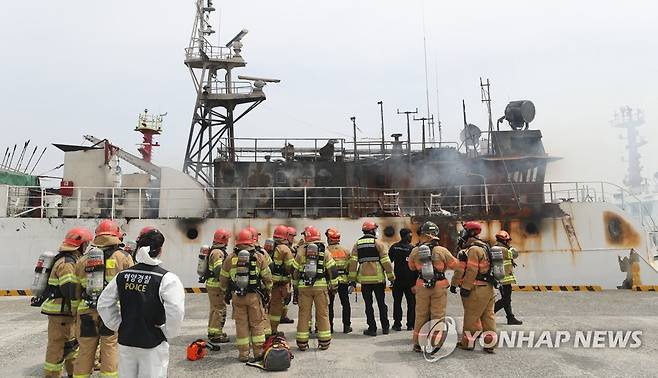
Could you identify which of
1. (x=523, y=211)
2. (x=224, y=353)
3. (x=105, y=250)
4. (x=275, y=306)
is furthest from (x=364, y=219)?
(x=105, y=250)

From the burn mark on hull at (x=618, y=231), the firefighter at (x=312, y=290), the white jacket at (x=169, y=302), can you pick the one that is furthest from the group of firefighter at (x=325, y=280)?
the burn mark on hull at (x=618, y=231)

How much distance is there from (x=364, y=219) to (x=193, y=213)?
5730 mm

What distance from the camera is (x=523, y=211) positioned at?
13562mm

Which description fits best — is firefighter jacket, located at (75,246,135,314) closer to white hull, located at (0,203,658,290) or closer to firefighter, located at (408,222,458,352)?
firefighter, located at (408,222,458,352)

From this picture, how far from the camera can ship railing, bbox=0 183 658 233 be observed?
538 inches

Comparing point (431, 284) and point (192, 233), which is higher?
point (192, 233)

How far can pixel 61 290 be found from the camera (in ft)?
15.8

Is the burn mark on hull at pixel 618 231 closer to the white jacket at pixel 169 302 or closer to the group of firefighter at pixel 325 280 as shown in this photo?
the group of firefighter at pixel 325 280

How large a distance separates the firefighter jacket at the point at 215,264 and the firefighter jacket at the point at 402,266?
3.07m

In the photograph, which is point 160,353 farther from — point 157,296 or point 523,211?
point 523,211

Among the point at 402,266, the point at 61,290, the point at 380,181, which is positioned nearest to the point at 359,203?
the point at 380,181

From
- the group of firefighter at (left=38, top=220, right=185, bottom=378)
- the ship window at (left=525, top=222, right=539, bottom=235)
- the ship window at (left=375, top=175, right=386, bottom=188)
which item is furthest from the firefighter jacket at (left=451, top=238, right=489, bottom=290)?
the ship window at (left=375, top=175, right=386, bottom=188)

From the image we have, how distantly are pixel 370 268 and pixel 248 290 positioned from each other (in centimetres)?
241

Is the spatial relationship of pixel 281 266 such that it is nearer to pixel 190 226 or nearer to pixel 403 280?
pixel 403 280
